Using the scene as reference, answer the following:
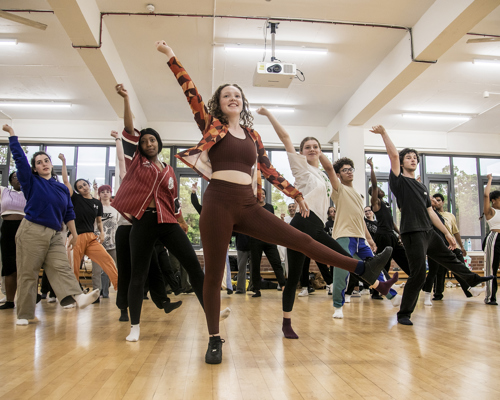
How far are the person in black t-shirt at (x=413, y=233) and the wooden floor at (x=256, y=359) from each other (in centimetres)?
29

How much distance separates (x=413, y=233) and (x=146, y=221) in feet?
6.87

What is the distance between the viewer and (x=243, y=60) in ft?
24.1

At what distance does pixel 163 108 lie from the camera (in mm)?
9750

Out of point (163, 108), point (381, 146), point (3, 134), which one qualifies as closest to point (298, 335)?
point (163, 108)

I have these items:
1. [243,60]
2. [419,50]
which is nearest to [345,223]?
[419,50]

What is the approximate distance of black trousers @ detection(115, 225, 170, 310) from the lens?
334cm

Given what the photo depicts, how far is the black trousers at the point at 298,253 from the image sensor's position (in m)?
2.86

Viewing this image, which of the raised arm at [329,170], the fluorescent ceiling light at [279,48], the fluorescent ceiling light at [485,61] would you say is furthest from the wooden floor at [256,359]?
the fluorescent ceiling light at [485,61]

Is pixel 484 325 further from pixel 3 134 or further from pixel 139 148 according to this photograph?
pixel 3 134

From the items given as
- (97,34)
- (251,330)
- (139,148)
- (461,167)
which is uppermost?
(97,34)

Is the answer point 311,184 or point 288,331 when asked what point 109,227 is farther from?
point 288,331

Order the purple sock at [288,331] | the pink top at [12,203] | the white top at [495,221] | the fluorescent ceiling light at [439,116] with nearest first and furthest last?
the purple sock at [288,331] → the pink top at [12,203] → the white top at [495,221] → the fluorescent ceiling light at [439,116]

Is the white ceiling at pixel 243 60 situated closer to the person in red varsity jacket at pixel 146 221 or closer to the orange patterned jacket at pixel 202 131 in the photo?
the person in red varsity jacket at pixel 146 221

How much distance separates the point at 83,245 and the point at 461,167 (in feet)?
33.4
